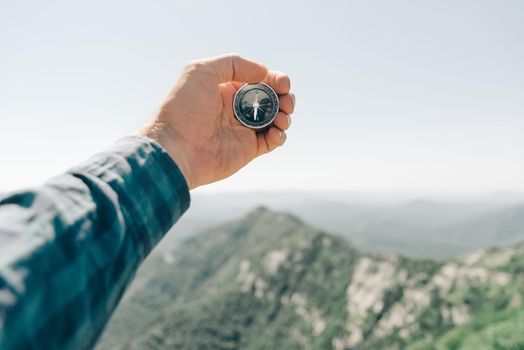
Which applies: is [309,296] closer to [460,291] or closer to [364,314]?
[364,314]

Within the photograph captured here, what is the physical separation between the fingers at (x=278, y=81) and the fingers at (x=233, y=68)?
0.46 ft

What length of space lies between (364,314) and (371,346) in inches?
664

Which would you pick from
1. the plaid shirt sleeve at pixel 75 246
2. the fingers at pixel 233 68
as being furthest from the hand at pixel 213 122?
the plaid shirt sleeve at pixel 75 246

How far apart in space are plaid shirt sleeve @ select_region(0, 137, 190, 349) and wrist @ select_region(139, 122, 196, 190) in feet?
4.19

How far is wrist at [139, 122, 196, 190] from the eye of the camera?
3307mm

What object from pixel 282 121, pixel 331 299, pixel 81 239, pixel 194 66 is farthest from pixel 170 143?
pixel 331 299

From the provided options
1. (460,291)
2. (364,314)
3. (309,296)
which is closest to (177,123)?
(460,291)

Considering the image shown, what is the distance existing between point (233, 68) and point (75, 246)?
10.8 ft

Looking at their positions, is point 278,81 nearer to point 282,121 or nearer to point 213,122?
point 282,121

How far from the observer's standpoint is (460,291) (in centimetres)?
8638

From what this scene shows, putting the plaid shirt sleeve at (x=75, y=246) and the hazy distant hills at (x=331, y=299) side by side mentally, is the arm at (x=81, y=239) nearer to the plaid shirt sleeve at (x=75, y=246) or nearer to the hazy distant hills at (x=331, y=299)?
the plaid shirt sleeve at (x=75, y=246)

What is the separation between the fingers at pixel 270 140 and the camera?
4.71 metres

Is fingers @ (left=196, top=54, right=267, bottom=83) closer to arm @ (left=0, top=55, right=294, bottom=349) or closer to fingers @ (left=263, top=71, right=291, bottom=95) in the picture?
fingers @ (left=263, top=71, right=291, bottom=95)

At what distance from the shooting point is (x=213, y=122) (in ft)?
14.1
